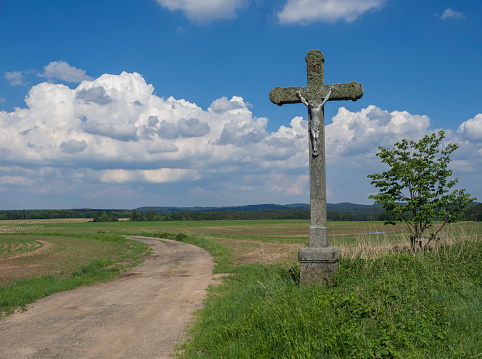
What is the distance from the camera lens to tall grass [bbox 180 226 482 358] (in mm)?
4355

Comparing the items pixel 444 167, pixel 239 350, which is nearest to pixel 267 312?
pixel 239 350

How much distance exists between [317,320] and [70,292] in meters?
10.1

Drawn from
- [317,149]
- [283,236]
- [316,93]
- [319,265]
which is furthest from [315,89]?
[283,236]

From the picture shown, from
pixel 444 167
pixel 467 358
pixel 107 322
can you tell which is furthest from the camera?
pixel 444 167

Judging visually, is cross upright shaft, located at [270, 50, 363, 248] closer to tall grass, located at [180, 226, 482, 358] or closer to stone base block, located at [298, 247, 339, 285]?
stone base block, located at [298, 247, 339, 285]

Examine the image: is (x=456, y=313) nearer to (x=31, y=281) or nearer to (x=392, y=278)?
(x=392, y=278)

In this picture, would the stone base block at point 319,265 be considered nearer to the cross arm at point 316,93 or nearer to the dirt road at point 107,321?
the dirt road at point 107,321

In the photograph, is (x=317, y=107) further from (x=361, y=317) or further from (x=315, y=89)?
(x=361, y=317)

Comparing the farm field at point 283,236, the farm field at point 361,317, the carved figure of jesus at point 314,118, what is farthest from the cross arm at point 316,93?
the farm field at point 361,317

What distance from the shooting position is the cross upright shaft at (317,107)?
8.06 metres

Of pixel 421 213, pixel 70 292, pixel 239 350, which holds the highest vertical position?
pixel 421 213

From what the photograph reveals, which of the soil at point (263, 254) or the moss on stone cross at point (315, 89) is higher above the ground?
the moss on stone cross at point (315, 89)

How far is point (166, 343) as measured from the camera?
6.66 meters

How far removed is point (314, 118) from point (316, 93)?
0.67 metres
